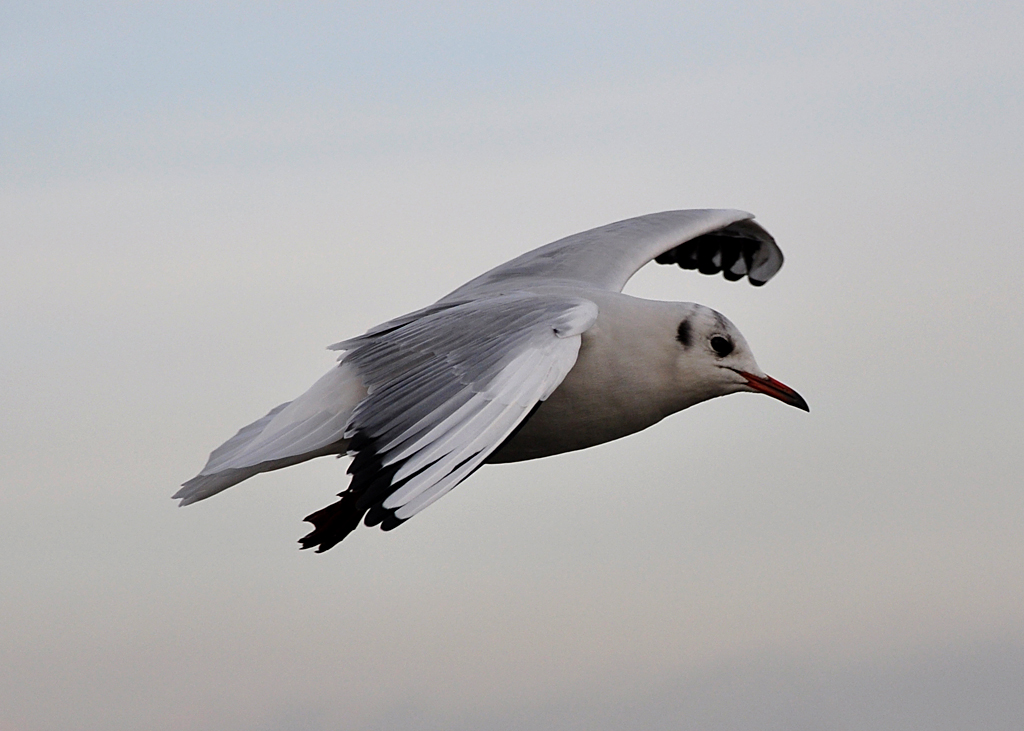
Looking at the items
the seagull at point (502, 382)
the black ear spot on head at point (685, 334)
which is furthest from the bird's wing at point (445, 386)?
the black ear spot on head at point (685, 334)

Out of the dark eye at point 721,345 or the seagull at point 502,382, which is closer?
the seagull at point 502,382

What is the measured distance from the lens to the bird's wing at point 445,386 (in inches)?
163

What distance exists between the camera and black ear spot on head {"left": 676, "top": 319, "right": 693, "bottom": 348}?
18.7 ft

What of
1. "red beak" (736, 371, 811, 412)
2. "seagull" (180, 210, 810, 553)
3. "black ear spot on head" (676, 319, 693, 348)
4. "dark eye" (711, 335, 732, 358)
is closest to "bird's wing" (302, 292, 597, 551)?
"seagull" (180, 210, 810, 553)

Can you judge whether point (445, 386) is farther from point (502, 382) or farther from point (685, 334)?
point (685, 334)

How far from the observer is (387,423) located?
453 centimetres

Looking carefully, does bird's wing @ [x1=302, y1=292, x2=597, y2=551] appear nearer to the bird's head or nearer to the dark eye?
the bird's head

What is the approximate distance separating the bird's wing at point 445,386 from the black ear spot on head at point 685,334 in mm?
636

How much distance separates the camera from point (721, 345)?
5773 mm

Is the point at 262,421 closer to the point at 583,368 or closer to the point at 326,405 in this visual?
the point at 326,405

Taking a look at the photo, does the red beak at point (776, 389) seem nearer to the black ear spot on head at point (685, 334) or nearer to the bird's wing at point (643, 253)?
the black ear spot on head at point (685, 334)

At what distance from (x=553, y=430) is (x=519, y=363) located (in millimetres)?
1029

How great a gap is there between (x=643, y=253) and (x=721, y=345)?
48.9 inches

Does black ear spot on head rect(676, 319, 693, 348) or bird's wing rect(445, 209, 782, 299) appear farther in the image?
bird's wing rect(445, 209, 782, 299)
